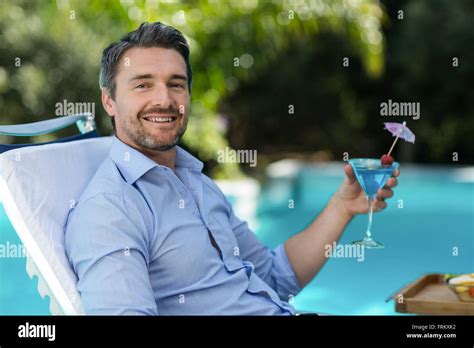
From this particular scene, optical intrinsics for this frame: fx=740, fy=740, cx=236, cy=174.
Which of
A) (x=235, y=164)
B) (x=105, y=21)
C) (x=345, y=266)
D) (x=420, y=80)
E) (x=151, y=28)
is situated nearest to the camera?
(x=151, y=28)

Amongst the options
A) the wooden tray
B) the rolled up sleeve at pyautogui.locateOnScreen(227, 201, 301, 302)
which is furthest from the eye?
the wooden tray

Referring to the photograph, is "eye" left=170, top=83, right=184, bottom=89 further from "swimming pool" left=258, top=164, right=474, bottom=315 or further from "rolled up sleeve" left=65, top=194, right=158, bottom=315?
"swimming pool" left=258, top=164, right=474, bottom=315

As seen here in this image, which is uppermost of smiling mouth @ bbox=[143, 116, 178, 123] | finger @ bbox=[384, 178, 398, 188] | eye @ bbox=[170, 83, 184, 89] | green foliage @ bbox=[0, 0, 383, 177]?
green foliage @ bbox=[0, 0, 383, 177]

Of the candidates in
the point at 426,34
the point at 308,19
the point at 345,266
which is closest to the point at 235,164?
the point at 308,19

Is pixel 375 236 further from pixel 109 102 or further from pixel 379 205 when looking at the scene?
pixel 109 102

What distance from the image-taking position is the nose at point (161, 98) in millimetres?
2086

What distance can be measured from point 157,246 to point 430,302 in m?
0.81

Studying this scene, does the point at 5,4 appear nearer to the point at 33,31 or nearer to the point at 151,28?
the point at 33,31

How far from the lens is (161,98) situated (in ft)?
6.86

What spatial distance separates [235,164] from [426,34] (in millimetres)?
5581

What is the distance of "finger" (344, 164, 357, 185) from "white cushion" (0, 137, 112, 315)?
2.59ft

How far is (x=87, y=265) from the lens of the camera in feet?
5.99

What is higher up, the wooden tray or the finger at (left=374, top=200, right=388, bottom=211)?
the finger at (left=374, top=200, right=388, bottom=211)

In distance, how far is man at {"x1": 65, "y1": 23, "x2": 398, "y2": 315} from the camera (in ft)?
5.98
